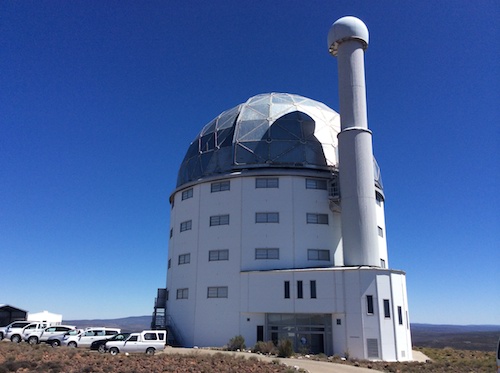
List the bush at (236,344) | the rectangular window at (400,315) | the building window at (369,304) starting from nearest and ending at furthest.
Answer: the building window at (369,304) → the rectangular window at (400,315) → the bush at (236,344)

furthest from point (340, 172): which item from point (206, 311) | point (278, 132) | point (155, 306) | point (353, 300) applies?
point (155, 306)

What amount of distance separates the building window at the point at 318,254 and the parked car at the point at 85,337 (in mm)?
14216

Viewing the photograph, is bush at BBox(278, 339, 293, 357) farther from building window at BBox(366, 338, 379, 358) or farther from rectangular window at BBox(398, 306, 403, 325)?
rectangular window at BBox(398, 306, 403, 325)

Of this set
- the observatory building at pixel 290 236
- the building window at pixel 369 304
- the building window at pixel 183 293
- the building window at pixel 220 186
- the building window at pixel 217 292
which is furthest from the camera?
the building window at pixel 220 186

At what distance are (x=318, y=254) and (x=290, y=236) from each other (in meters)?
2.38

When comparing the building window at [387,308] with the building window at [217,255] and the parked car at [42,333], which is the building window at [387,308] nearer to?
the building window at [217,255]

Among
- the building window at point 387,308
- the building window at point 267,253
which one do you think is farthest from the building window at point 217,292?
the building window at point 387,308

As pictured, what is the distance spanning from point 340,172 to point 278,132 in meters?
6.13

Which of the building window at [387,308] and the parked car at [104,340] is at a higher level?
the building window at [387,308]

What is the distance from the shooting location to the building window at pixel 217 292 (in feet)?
108

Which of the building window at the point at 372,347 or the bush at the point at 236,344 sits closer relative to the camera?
the building window at the point at 372,347

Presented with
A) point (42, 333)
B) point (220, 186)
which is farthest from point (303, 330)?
point (42, 333)

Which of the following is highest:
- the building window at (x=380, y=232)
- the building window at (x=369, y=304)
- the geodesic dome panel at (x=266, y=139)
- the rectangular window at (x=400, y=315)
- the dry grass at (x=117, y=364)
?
the geodesic dome panel at (x=266, y=139)

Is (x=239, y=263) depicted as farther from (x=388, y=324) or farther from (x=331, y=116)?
(x=331, y=116)
